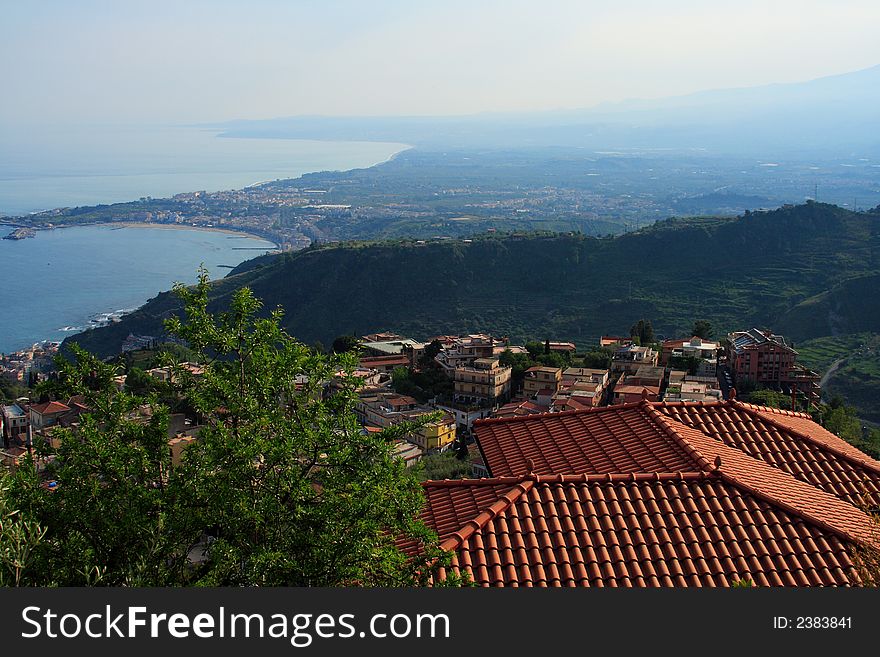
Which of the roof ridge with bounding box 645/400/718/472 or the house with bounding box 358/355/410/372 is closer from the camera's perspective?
the roof ridge with bounding box 645/400/718/472

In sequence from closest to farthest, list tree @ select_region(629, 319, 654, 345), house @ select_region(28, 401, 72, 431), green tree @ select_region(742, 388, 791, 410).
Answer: green tree @ select_region(742, 388, 791, 410)
house @ select_region(28, 401, 72, 431)
tree @ select_region(629, 319, 654, 345)

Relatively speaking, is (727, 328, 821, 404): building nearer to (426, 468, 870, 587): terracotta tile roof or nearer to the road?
the road

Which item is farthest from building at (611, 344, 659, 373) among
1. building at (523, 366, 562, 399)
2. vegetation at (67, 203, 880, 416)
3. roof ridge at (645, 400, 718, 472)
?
roof ridge at (645, 400, 718, 472)

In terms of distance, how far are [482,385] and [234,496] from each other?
20566 mm

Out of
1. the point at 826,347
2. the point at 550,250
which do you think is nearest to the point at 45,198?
the point at 550,250

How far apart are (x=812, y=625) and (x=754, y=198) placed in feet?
462

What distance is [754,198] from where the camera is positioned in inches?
5221

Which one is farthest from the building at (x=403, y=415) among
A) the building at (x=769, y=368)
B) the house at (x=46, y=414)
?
the building at (x=769, y=368)

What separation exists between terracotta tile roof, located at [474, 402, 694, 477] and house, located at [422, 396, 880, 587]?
0.02m

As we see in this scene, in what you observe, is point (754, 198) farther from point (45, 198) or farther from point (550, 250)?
point (45, 198)

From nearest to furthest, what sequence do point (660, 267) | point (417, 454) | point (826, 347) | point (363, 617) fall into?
point (363, 617) → point (417, 454) → point (826, 347) → point (660, 267)

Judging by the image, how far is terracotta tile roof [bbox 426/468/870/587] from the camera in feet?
14.0

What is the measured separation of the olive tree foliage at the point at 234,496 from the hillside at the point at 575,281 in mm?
40972

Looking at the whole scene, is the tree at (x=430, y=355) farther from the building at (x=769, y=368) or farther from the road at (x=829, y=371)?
the road at (x=829, y=371)
